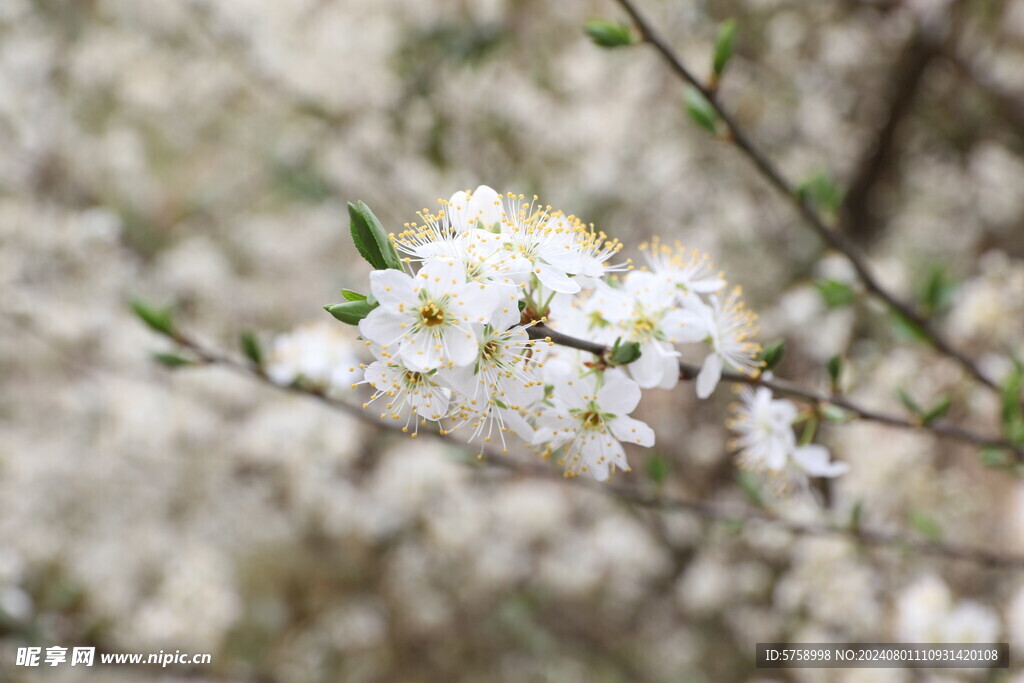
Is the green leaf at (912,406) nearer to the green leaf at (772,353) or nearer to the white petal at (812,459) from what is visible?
the white petal at (812,459)

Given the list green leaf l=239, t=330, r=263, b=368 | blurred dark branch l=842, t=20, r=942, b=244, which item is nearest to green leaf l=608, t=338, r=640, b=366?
green leaf l=239, t=330, r=263, b=368

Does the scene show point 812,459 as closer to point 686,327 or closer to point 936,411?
point 936,411

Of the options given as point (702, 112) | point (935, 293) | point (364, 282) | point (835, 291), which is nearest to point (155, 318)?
point (702, 112)

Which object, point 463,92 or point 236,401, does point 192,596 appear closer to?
point 236,401

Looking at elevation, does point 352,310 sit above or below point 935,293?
below

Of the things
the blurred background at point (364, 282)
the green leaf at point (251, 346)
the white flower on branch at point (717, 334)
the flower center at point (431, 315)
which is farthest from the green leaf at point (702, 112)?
the blurred background at point (364, 282)

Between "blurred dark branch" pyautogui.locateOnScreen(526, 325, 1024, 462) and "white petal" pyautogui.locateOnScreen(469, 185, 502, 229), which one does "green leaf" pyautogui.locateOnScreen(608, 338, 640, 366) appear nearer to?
"blurred dark branch" pyautogui.locateOnScreen(526, 325, 1024, 462)

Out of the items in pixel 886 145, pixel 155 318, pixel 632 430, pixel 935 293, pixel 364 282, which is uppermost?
pixel 886 145
